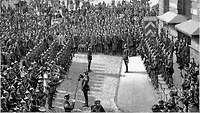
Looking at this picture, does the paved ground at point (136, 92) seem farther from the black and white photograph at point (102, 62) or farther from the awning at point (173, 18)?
the awning at point (173, 18)

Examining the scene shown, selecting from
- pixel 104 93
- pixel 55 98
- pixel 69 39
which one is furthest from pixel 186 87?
pixel 69 39

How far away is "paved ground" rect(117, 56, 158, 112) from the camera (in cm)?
1809

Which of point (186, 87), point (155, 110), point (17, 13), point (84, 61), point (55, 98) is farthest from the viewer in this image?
point (17, 13)

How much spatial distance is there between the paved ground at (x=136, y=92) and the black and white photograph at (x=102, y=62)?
0.04m

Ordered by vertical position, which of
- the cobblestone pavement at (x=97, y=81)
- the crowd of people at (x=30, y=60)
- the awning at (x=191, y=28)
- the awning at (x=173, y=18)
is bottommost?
the cobblestone pavement at (x=97, y=81)

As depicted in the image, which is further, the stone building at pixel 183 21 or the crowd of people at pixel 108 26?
the crowd of people at pixel 108 26

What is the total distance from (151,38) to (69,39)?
16.8 ft

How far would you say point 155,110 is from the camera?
15.0 meters

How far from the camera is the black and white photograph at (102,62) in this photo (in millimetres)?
17438

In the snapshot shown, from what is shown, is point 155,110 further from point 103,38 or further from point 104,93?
point 103,38

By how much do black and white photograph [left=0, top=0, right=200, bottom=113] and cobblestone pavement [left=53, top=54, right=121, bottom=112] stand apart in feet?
0.13

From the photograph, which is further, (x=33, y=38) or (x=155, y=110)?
(x=33, y=38)

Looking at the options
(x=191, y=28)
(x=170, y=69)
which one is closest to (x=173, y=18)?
(x=191, y=28)

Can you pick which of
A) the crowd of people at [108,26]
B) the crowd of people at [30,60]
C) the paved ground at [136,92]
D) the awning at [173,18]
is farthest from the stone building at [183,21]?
the crowd of people at [30,60]
